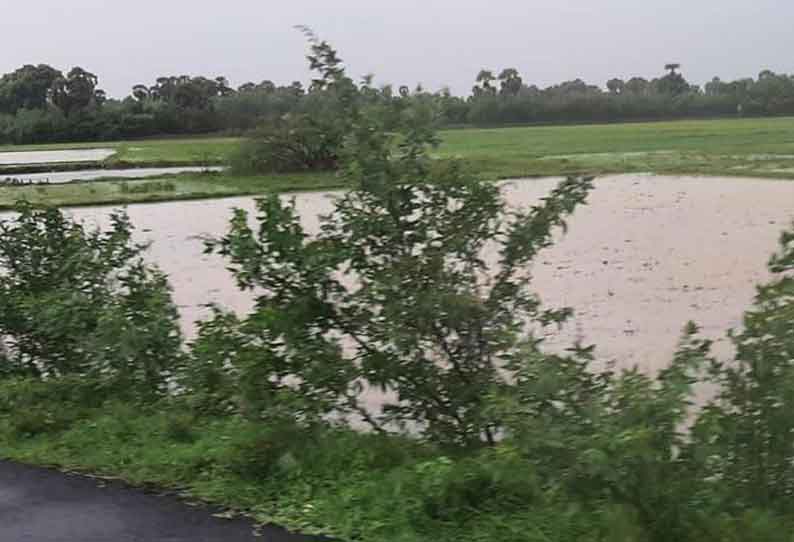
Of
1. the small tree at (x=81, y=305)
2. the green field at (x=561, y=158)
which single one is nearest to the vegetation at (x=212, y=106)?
the green field at (x=561, y=158)

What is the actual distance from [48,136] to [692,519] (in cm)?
8045

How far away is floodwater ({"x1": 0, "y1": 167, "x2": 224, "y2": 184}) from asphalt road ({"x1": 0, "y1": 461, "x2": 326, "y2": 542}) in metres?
35.1

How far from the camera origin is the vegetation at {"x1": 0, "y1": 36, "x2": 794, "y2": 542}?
3.92m

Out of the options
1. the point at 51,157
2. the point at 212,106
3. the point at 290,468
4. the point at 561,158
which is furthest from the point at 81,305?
the point at 212,106

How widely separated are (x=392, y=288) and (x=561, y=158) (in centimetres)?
3796

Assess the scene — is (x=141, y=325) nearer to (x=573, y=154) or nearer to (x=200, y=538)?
(x=200, y=538)

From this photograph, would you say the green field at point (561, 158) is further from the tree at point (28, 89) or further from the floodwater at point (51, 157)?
the tree at point (28, 89)

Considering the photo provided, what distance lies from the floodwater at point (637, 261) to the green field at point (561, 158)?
2771 millimetres

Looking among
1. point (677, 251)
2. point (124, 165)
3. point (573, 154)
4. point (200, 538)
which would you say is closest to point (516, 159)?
point (573, 154)

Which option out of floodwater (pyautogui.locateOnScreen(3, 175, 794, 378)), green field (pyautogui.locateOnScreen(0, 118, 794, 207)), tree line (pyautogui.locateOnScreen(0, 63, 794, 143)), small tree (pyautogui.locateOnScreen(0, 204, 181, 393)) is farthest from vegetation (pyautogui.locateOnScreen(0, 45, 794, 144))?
small tree (pyautogui.locateOnScreen(0, 204, 181, 393))

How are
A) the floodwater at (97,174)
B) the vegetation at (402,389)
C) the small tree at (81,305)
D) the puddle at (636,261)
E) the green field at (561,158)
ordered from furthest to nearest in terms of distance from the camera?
the floodwater at (97,174), the green field at (561,158), the puddle at (636,261), the small tree at (81,305), the vegetation at (402,389)

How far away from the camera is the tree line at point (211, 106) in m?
77.7

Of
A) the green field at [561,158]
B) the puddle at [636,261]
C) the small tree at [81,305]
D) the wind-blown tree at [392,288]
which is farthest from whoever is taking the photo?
the green field at [561,158]

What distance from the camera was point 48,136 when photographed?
7831 cm
